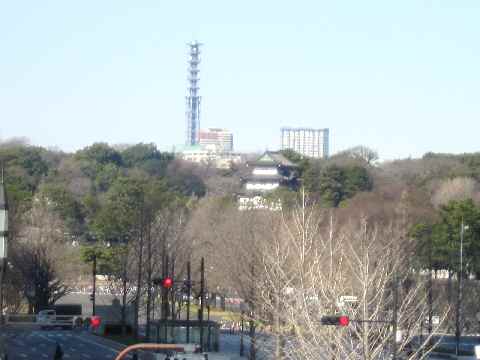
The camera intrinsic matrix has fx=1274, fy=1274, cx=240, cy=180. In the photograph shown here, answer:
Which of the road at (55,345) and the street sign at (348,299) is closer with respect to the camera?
the street sign at (348,299)

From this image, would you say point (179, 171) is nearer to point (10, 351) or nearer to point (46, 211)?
point (46, 211)

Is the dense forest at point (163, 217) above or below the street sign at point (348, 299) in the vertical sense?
above

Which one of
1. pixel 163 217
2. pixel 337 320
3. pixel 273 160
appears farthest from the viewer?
pixel 273 160

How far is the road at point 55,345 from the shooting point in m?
46.5

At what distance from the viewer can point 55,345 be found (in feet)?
171

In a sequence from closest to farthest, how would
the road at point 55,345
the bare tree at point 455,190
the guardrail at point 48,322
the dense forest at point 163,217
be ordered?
1. the guardrail at point 48,322
2. the road at point 55,345
3. the dense forest at point 163,217
4. the bare tree at point 455,190

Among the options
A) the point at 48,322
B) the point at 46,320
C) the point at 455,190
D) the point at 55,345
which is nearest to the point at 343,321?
the point at 46,320

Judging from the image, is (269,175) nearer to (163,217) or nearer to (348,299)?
(163,217)

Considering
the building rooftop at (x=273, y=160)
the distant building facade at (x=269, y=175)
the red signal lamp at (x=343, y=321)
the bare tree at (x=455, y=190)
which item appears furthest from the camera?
the building rooftop at (x=273, y=160)

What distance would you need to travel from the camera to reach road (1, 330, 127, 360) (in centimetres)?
4650

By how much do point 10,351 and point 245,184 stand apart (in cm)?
8740

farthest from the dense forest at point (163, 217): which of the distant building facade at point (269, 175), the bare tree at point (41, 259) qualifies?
the distant building facade at point (269, 175)

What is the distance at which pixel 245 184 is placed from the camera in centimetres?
13425

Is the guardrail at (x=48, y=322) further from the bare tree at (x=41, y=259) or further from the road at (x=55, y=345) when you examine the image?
the bare tree at (x=41, y=259)
